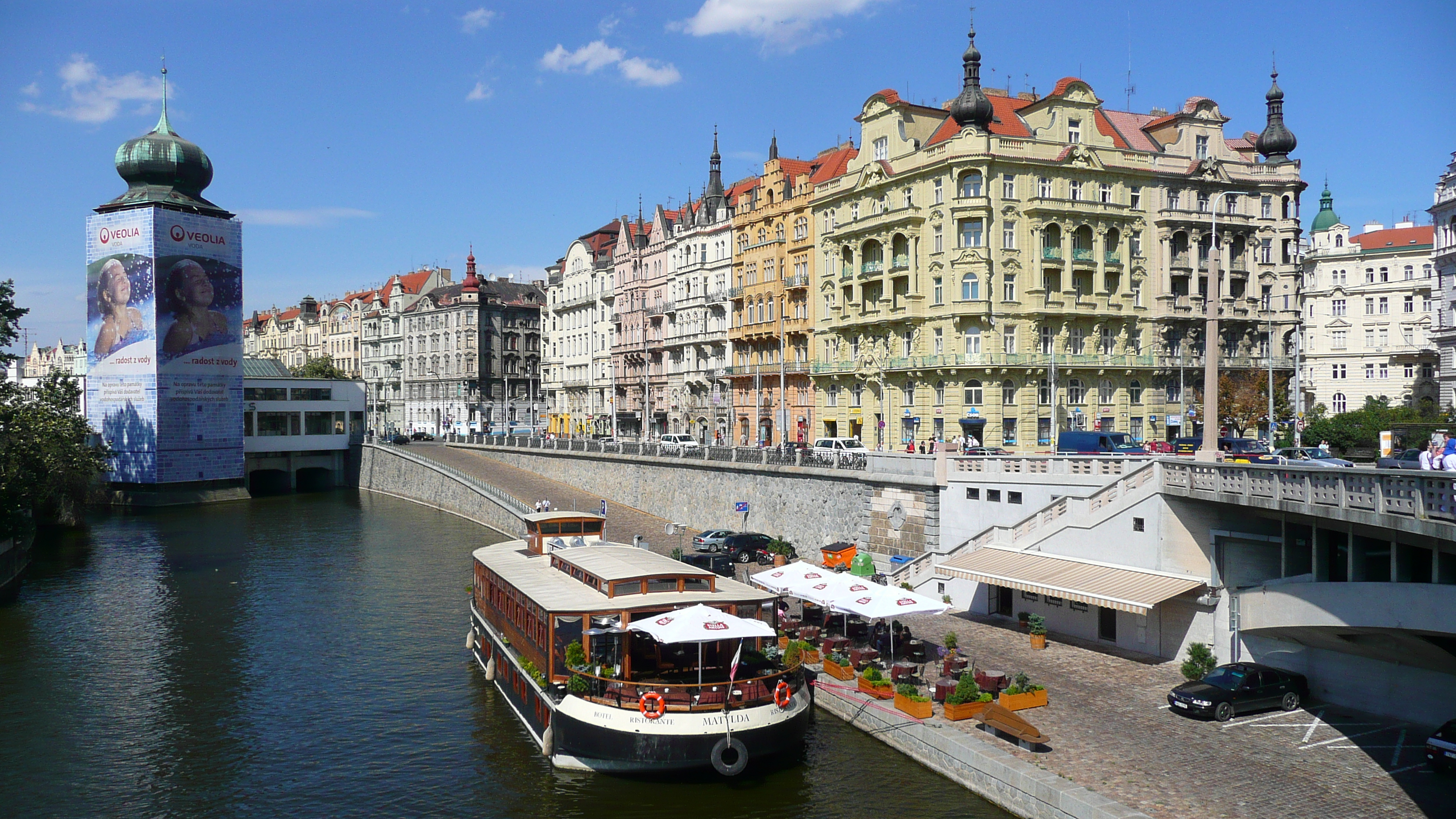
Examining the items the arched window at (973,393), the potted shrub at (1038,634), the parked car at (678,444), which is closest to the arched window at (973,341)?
the arched window at (973,393)

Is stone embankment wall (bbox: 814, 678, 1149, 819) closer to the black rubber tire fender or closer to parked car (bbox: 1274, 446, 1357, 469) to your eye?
the black rubber tire fender

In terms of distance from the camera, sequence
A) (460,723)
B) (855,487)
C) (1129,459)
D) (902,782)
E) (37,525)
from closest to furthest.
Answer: (902,782), (460,723), (1129,459), (855,487), (37,525)

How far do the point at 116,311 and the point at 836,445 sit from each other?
6176 cm

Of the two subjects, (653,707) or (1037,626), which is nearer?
(653,707)

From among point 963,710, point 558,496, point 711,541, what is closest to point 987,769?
point 963,710

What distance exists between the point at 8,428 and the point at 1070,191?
62.5 m

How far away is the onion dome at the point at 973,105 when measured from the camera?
60125mm

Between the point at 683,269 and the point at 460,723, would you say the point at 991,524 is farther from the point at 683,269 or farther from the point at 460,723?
the point at 683,269

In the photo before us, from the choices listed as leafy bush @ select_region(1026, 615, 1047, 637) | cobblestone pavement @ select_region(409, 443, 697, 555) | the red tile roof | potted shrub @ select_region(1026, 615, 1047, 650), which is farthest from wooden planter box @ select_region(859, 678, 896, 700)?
the red tile roof

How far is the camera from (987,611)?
35438mm

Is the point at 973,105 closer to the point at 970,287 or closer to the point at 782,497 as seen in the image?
the point at 970,287

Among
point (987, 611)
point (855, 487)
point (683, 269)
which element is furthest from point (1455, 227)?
point (683, 269)

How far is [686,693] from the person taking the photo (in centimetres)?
2272

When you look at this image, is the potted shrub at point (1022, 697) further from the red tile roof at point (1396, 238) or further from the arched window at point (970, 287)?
the red tile roof at point (1396, 238)
